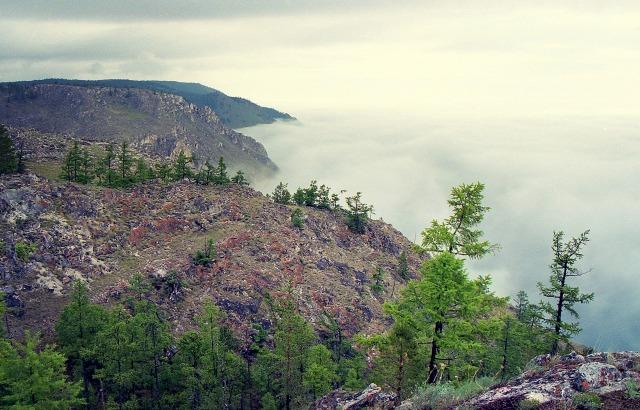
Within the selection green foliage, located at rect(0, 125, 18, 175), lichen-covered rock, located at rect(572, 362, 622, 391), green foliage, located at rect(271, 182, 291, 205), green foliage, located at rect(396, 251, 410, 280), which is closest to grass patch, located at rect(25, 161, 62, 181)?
green foliage, located at rect(0, 125, 18, 175)

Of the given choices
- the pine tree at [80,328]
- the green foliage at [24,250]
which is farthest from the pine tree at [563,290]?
the green foliage at [24,250]

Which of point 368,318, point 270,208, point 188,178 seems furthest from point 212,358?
point 188,178

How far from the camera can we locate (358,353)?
59.1 metres

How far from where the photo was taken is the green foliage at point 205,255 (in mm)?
63312

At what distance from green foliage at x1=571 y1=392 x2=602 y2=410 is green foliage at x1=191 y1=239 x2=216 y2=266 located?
5692 cm

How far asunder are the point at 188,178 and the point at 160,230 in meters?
21.7

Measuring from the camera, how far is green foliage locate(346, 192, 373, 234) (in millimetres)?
86938

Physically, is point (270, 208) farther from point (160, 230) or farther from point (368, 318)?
point (368, 318)

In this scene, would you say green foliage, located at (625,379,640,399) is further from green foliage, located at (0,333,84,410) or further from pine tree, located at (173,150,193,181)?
pine tree, located at (173,150,193,181)

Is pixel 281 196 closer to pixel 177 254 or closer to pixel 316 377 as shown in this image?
pixel 177 254

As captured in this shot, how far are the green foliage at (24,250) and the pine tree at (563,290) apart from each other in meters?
57.9

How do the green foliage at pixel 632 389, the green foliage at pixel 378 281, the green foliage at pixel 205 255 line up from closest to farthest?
1. the green foliage at pixel 632 389
2. the green foliage at pixel 205 255
3. the green foliage at pixel 378 281

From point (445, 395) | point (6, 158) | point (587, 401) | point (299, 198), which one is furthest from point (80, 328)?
point (299, 198)

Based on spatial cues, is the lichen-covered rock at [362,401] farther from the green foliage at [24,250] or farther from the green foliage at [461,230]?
the green foliage at [24,250]
